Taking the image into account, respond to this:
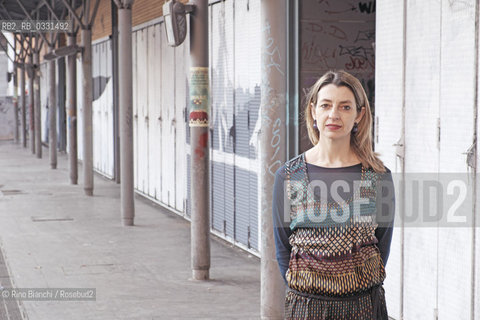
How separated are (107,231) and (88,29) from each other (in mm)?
5694

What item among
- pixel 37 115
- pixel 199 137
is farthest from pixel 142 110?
pixel 37 115

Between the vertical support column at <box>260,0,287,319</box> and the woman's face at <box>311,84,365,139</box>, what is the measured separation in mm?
3106

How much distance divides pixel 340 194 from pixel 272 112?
321cm

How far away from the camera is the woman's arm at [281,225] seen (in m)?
3.12

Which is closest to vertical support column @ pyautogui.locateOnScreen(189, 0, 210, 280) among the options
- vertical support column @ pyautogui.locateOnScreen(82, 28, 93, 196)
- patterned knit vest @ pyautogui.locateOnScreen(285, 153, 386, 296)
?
patterned knit vest @ pyautogui.locateOnScreen(285, 153, 386, 296)

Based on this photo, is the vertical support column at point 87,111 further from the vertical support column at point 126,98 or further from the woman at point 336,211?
the woman at point 336,211

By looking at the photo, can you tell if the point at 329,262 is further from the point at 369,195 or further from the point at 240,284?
the point at 240,284

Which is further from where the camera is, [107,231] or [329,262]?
[107,231]

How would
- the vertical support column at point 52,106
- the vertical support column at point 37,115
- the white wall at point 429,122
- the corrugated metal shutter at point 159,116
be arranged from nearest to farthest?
the white wall at point 429,122
the corrugated metal shutter at point 159,116
the vertical support column at point 52,106
the vertical support column at point 37,115

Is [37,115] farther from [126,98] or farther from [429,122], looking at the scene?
[429,122]

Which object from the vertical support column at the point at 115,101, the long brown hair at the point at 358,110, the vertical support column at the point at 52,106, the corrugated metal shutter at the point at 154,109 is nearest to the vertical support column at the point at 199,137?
the long brown hair at the point at 358,110

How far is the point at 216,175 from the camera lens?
10.8 metres

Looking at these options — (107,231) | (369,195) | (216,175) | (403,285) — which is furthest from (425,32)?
(107,231)

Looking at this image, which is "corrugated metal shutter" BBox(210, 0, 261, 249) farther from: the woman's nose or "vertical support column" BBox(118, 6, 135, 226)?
the woman's nose
